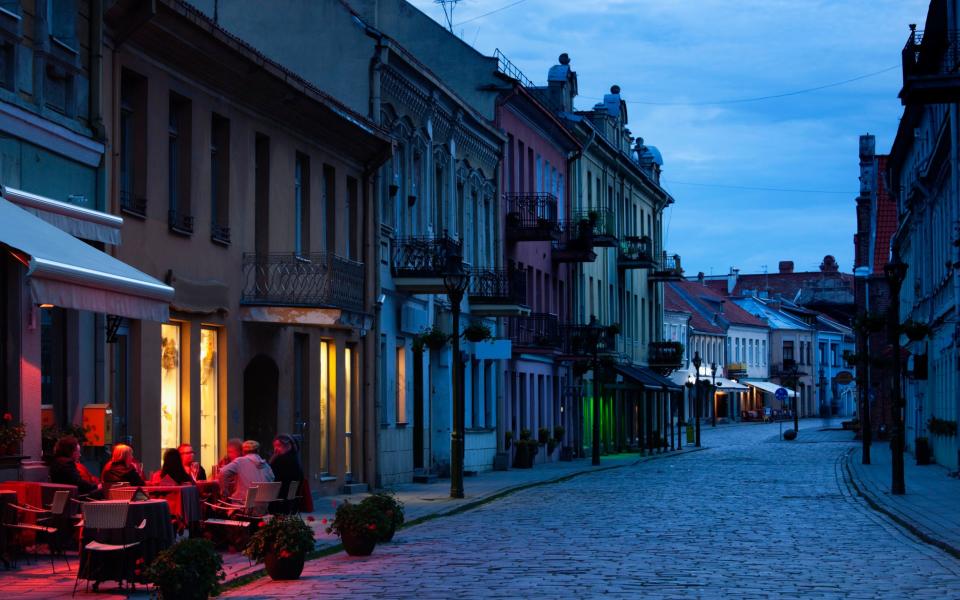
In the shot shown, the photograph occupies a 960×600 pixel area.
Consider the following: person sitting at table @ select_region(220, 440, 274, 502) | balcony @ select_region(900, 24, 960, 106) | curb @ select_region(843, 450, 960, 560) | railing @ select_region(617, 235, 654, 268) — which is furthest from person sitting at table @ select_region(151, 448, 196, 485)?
railing @ select_region(617, 235, 654, 268)

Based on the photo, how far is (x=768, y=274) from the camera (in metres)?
154

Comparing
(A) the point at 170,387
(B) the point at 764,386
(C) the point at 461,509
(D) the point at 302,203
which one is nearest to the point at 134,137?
(A) the point at 170,387

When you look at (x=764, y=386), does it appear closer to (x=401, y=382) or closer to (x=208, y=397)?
(x=401, y=382)

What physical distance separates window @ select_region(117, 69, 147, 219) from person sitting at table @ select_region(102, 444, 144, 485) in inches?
179

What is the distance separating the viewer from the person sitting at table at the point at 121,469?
644 inches

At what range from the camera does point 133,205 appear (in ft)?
65.9

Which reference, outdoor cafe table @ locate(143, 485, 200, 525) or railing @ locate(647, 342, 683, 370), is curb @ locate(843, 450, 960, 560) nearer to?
outdoor cafe table @ locate(143, 485, 200, 525)

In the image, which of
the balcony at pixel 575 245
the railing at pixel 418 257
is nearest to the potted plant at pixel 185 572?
the railing at pixel 418 257

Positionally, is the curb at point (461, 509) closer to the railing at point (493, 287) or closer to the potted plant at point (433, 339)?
the potted plant at point (433, 339)

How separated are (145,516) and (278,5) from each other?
706 inches

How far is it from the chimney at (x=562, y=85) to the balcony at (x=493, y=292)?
15890 mm

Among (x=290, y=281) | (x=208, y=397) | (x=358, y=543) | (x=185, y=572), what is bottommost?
(x=358, y=543)

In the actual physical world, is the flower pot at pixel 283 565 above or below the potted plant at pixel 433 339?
below

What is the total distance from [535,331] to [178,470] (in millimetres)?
29619
